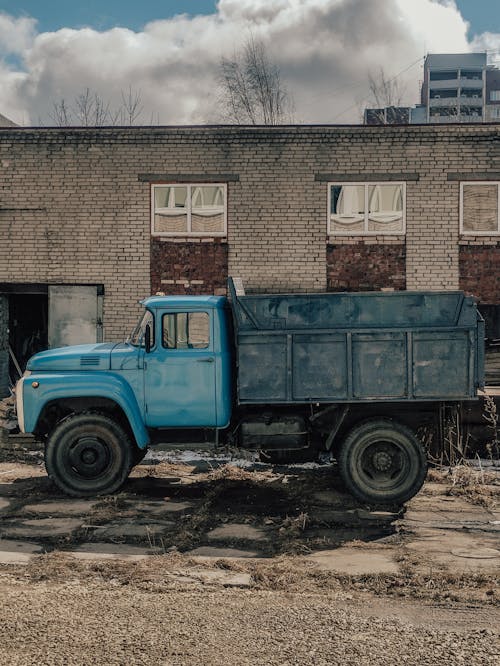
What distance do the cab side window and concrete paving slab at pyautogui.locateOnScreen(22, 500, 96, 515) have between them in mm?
1979

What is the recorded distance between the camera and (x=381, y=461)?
26.3 ft

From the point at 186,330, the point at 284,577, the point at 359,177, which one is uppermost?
the point at 359,177

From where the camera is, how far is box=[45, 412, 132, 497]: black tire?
8.20m

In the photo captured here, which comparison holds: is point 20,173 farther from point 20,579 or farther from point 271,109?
point 271,109

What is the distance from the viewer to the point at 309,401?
7973mm

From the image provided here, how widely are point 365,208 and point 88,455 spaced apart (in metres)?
8.61

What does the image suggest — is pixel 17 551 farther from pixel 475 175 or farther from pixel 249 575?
pixel 475 175

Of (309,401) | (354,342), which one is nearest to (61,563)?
(309,401)

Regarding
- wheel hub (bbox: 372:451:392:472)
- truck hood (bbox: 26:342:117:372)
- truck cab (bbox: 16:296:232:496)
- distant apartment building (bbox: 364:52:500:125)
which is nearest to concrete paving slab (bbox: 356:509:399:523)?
wheel hub (bbox: 372:451:392:472)

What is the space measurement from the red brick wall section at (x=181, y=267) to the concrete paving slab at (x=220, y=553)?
8.80 m

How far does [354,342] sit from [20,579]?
165 inches

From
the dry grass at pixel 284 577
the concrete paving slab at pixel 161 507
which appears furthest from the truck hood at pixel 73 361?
the dry grass at pixel 284 577

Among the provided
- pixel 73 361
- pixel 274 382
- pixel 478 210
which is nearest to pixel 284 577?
pixel 274 382

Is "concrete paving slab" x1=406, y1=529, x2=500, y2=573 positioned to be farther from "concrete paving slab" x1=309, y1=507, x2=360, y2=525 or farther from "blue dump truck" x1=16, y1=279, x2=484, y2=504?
"blue dump truck" x1=16, y1=279, x2=484, y2=504
